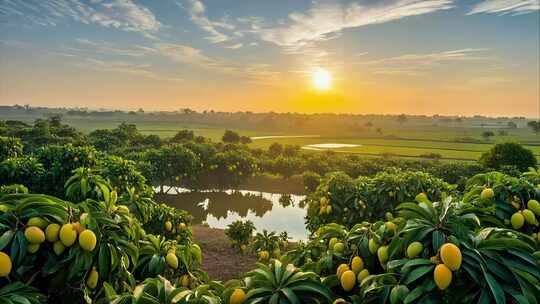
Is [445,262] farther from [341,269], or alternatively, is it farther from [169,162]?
[169,162]

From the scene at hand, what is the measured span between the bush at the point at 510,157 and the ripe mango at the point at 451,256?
59.8ft

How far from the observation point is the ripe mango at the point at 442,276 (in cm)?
174

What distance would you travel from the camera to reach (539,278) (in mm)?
1811

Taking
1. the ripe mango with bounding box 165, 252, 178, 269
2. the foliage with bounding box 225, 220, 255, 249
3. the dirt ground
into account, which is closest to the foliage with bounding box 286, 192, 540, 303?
the ripe mango with bounding box 165, 252, 178, 269

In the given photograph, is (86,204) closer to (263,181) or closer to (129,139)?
(263,181)

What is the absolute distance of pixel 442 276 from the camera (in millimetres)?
1740

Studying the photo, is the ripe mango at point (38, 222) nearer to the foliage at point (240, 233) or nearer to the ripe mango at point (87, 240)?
the ripe mango at point (87, 240)

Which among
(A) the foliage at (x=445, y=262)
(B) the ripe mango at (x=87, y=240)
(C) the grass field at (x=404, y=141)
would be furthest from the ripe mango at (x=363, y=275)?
(C) the grass field at (x=404, y=141)

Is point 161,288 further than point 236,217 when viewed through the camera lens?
No

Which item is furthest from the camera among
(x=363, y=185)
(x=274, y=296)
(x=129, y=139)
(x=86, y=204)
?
(x=129, y=139)

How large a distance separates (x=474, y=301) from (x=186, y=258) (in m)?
2.14

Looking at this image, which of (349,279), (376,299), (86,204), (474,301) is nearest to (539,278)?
(474,301)

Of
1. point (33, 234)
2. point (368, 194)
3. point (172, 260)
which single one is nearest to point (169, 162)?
point (368, 194)

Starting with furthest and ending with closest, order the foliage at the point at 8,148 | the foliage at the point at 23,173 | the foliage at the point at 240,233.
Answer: the foliage at the point at 8,148, the foliage at the point at 240,233, the foliage at the point at 23,173
